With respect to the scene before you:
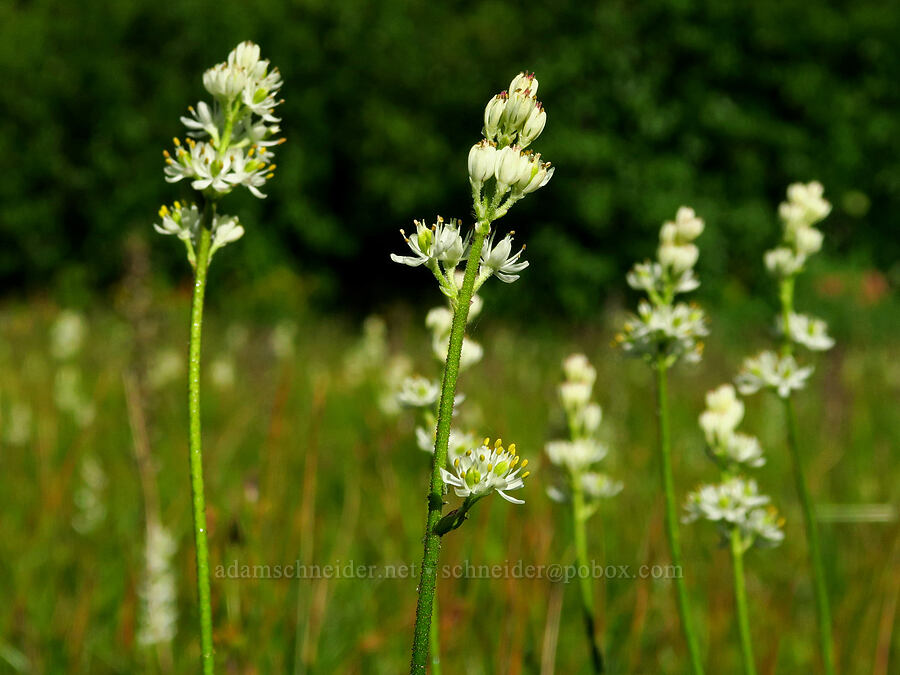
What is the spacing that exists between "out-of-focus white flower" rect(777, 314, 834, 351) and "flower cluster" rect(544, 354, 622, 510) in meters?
0.50

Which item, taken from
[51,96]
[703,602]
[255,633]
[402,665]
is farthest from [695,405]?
[51,96]

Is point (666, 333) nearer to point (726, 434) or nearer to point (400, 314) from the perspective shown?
point (726, 434)

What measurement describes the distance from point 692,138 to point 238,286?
12.4 m

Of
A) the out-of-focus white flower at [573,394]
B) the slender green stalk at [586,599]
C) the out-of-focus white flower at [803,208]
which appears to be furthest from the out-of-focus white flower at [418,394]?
the out-of-focus white flower at [803,208]

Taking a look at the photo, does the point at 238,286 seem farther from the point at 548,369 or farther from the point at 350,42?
the point at 548,369

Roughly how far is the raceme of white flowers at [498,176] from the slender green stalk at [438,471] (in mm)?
39

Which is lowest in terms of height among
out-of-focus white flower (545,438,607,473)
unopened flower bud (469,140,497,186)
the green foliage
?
out-of-focus white flower (545,438,607,473)

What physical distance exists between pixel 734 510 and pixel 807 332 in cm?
64

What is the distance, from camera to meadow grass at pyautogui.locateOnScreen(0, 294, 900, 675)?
2395mm

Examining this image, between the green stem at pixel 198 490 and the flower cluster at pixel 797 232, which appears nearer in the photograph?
the green stem at pixel 198 490

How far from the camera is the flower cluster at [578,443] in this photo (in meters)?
1.68

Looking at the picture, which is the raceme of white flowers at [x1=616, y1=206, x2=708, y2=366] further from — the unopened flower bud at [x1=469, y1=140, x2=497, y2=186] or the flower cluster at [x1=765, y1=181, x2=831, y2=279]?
the unopened flower bud at [x1=469, y1=140, x2=497, y2=186]

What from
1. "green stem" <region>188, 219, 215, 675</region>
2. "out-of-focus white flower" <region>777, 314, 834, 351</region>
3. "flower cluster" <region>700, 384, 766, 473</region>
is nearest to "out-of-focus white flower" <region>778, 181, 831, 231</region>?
"out-of-focus white flower" <region>777, 314, 834, 351</region>

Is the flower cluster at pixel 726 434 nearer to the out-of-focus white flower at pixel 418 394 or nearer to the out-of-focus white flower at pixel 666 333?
the out-of-focus white flower at pixel 666 333
